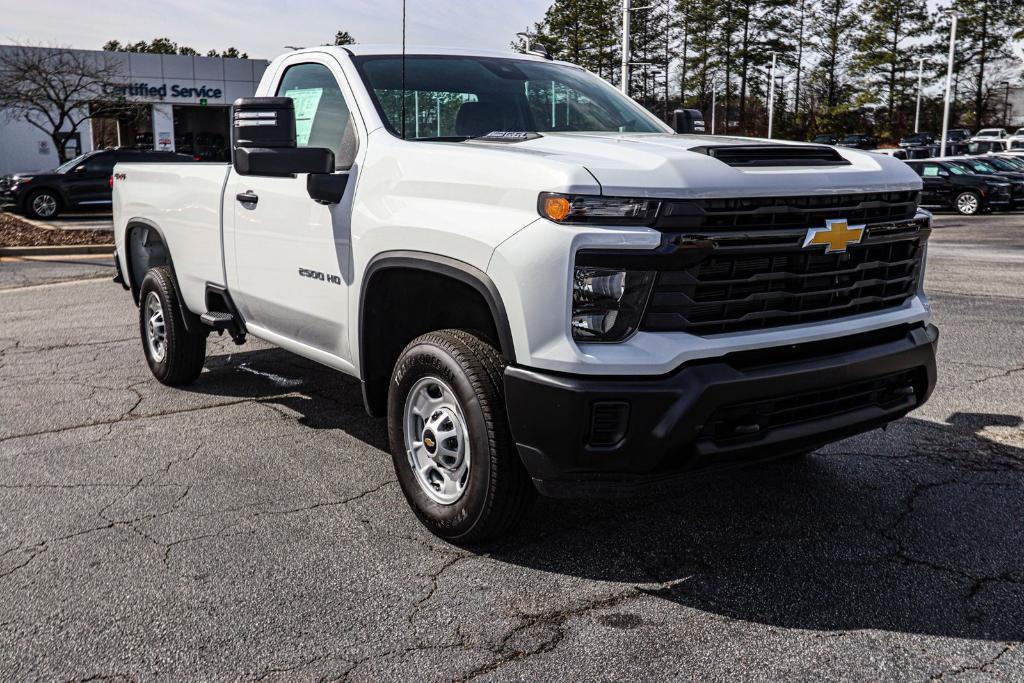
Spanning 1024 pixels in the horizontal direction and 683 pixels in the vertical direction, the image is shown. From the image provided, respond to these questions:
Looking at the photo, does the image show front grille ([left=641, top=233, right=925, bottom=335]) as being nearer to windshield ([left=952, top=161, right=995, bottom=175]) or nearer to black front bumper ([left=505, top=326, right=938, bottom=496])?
black front bumper ([left=505, top=326, right=938, bottom=496])

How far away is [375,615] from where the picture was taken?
333 cm

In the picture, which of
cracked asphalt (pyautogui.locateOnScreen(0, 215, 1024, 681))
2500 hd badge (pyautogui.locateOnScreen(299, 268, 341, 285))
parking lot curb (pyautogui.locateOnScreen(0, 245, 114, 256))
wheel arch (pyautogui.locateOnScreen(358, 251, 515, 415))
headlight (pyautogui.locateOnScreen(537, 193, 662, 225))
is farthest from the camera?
parking lot curb (pyautogui.locateOnScreen(0, 245, 114, 256))

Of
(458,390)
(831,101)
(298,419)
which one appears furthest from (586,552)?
(831,101)

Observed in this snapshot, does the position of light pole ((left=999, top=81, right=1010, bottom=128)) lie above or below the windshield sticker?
above

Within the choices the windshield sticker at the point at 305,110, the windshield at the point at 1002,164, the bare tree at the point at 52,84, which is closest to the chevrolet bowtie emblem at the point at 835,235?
the windshield sticker at the point at 305,110

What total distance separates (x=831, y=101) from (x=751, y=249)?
75.3 metres

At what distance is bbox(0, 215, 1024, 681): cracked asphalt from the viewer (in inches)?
120

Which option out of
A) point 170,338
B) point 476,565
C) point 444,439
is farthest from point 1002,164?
point 476,565

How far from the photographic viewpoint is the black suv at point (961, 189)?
24469 mm

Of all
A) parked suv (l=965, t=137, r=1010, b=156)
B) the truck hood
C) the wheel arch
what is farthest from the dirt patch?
parked suv (l=965, t=137, r=1010, b=156)

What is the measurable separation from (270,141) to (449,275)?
1.19m

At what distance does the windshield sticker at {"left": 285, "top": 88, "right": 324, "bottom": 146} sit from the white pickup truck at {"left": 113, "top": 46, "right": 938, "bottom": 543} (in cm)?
3

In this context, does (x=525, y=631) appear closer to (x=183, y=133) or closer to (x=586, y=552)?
(x=586, y=552)

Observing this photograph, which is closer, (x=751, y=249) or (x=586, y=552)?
(x=751, y=249)
